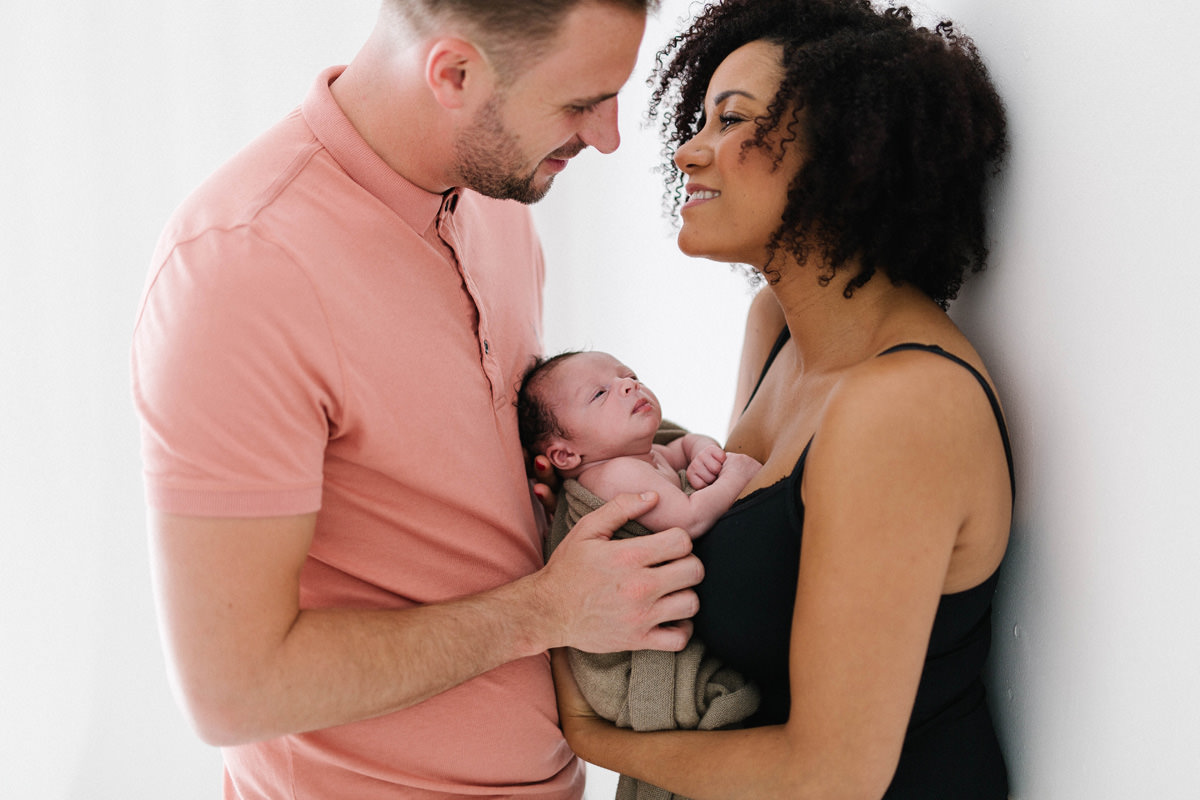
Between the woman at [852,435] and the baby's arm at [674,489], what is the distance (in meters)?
0.05

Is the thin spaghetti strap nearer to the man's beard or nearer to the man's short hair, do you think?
the man's beard

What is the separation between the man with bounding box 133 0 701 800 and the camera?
114 centimetres

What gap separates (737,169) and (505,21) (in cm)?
40

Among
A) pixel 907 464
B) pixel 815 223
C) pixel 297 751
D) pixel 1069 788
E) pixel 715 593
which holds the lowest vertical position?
pixel 297 751

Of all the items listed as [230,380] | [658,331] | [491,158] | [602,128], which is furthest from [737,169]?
[658,331]

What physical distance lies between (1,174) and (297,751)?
5.19ft

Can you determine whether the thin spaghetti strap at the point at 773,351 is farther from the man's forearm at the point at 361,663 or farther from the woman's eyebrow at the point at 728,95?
the man's forearm at the point at 361,663

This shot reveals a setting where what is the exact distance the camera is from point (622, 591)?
133cm

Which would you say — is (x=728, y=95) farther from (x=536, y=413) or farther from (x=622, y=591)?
(x=622, y=591)

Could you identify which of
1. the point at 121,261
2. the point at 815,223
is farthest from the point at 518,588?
the point at 121,261

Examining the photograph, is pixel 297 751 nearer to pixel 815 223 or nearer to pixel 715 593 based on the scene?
pixel 715 593

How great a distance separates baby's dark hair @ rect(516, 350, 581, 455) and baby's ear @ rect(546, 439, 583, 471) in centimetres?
1

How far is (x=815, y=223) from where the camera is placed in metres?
1.44

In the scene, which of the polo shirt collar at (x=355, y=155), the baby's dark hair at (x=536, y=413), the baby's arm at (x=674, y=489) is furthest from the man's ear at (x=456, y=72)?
the baby's arm at (x=674, y=489)
